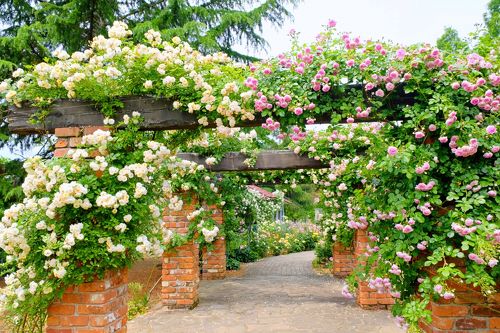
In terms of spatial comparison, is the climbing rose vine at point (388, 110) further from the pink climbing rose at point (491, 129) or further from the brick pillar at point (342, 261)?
the brick pillar at point (342, 261)

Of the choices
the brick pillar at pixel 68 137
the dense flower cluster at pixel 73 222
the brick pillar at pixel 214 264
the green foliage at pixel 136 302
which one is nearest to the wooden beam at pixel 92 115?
the brick pillar at pixel 68 137

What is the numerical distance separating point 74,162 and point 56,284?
0.92 m

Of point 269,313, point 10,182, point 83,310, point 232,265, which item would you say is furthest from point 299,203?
point 83,310

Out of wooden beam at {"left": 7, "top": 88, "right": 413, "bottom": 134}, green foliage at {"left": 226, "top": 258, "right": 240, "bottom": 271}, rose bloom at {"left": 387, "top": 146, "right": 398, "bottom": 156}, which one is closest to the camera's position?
rose bloom at {"left": 387, "top": 146, "right": 398, "bottom": 156}

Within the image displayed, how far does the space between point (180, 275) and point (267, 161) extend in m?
2.36

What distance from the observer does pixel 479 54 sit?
9.68ft

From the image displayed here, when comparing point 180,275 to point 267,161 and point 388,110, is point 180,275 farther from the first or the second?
point 388,110

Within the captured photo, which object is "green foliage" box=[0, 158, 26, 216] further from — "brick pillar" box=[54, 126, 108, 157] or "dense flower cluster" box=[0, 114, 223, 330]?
"dense flower cluster" box=[0, 114, 223, 330]

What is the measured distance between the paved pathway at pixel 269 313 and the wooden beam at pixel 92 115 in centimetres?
316

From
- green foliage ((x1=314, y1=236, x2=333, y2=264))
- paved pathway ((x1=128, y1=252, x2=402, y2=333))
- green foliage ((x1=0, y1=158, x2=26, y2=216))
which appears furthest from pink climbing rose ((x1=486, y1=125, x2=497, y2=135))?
green foliage ((x1=314, y1=236, x2=333, y2=264))

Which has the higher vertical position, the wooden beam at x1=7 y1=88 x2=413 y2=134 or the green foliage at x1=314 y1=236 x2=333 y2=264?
the wooden beam at x1=7 y1=88 x2=413 y2=134

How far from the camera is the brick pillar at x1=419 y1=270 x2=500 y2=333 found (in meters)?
2.91

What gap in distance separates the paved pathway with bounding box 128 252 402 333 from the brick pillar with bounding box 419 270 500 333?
258cm

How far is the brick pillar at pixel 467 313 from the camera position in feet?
9.55
